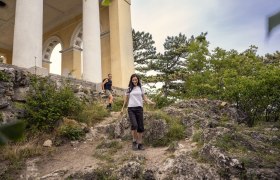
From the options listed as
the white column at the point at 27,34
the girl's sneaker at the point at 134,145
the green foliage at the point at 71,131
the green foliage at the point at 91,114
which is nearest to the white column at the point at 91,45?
the white column at the point at 27,34

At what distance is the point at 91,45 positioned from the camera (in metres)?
13.9

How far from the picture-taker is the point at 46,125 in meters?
7.70

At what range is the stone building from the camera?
36.0 feet

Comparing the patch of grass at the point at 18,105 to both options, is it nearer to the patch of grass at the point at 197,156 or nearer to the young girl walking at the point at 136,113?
the young girl walking at the point at 136,113

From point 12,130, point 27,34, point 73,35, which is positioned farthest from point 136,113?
point 73,35

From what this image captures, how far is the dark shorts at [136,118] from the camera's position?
6.50 metres

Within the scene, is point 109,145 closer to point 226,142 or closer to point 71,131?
point 71,131

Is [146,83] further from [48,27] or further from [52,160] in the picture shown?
[52,160]

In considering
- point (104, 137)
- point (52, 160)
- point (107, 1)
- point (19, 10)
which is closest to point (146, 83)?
point (19, 10)

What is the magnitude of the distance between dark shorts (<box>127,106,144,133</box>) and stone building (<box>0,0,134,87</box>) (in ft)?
16.8

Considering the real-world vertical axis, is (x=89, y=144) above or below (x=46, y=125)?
below

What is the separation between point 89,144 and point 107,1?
22.2 ft

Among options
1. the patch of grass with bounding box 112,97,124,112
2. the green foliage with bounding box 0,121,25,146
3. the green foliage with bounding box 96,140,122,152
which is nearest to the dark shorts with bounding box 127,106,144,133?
the green foliage with bounding box 96,140,122,152

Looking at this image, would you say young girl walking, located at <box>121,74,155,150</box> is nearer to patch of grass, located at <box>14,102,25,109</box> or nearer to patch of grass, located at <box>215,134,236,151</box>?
patch of grass, located at <box>215,134,236,151</box>
